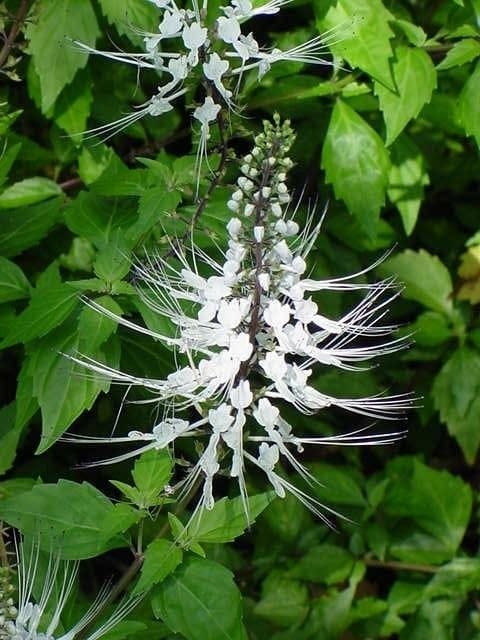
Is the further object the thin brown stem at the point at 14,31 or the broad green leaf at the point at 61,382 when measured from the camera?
the thin brown stem at the point at 14,31

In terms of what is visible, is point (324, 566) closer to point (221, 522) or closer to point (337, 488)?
point (337, 488)

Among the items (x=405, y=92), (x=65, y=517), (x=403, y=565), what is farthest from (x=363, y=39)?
(x=403, y=565)

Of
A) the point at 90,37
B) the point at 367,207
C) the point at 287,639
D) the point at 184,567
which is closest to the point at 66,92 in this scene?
the point at 90,37

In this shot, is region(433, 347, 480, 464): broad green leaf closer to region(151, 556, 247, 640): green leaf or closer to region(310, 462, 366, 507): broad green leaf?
region(310, 462, 366, 507): broad green leaf

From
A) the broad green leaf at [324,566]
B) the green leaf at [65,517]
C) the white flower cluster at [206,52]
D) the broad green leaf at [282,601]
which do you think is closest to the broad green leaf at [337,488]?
the broad green leaf at [324,566]

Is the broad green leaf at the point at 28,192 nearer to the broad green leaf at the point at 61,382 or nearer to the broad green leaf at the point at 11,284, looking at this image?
the broad green leaf at the point at 11,284

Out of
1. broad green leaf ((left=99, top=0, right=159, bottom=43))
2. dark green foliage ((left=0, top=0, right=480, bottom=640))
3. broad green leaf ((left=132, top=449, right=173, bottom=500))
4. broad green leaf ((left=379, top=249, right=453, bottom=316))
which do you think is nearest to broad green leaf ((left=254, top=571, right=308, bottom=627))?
dark green foliage ((left=0, top=0, right=480, bottom=640))

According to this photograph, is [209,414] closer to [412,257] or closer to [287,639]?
[287,639]
